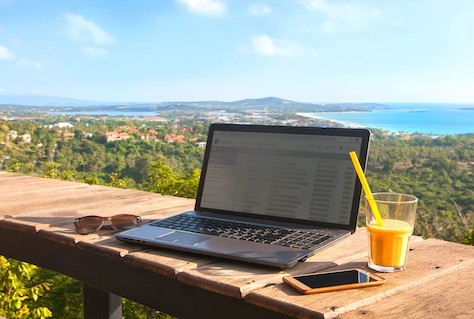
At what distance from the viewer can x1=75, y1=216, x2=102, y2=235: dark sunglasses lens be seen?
4.10 ft

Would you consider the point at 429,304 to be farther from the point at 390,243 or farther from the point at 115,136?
the point at 115,136

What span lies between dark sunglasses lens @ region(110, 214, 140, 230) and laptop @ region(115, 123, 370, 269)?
6 cm

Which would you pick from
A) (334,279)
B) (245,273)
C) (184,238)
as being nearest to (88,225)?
(184,238)

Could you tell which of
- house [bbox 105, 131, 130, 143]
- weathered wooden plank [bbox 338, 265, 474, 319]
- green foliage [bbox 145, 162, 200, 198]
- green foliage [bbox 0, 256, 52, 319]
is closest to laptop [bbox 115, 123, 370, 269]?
weathered wooden plank [bbox 338, 265, 474, 319]

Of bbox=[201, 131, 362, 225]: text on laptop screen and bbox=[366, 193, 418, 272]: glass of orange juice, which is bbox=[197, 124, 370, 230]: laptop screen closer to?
bbox=[201, 131, 362, 225]: text on laptop screen

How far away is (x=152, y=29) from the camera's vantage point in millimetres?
22359

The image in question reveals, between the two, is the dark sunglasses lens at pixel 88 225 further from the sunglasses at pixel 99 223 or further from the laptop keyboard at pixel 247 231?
the laptop keyboard at pixel 247 231

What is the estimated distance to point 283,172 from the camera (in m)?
1.32

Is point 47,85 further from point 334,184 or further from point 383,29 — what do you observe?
point 334,184

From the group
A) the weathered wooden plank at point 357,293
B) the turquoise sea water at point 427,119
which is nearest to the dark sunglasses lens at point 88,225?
the weathered wooden plank at point 357,293

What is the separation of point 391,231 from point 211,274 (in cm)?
32

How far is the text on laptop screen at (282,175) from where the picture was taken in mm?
1237

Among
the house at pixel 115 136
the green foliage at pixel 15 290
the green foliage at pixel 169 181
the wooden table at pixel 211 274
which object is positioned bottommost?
the green foliage at pixel 15 290

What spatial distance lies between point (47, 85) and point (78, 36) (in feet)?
12.1
